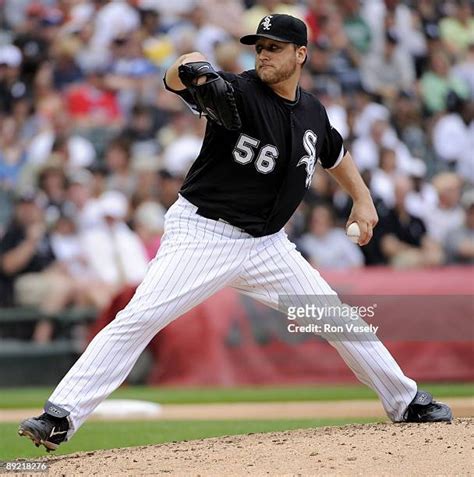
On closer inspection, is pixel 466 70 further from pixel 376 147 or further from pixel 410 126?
pixel 376 147

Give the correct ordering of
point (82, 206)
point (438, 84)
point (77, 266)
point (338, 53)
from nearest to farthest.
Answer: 1. point (77, 266)
2. point (82, 206)
3. point (338, 53)
4. point (438, 84)

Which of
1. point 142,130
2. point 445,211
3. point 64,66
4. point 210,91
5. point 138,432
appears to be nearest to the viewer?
point 210,91

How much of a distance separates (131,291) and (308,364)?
6.23 feet

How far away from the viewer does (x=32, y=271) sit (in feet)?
36.1

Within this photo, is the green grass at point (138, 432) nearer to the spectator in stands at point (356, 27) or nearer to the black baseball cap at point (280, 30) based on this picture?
the black baseball cap at point (280, 30)

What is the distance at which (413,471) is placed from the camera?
15.6ft

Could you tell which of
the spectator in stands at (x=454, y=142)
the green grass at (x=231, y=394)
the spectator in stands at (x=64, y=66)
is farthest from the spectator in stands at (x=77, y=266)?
the spectator in stands at (x=454, y=142)

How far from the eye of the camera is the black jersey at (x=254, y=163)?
5336mm

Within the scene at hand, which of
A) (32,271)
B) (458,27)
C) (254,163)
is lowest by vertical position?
(32,271)

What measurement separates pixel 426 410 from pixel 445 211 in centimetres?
710

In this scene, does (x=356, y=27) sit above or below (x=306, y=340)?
above

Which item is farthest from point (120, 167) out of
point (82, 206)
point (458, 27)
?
point (458, 27)

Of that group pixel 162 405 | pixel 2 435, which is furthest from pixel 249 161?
pixel 162 405

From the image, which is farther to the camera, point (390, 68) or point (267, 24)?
point (390, 68)
